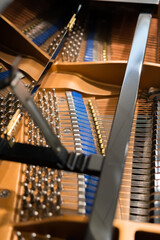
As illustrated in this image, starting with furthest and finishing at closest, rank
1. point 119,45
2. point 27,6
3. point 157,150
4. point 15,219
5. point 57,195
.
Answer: point 119,45 < point 27,6 < point 157,150 < point 57,195 < point 15,219

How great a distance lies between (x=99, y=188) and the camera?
1303mm

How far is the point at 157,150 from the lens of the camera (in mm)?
2059

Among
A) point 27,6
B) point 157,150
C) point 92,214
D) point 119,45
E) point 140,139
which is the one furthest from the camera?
point 119,45

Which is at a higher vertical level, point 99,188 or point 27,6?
point 27,6

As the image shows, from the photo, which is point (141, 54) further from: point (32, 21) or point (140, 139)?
point (32, 21)

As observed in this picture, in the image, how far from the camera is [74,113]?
7.48 feet

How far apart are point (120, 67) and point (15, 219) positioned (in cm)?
143

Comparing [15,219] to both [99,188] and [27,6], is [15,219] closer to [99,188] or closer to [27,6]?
[99,188]

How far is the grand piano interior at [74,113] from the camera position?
5.05 ft

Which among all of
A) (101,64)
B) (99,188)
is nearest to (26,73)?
(101,64)

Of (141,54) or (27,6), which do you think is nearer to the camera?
(141,54)

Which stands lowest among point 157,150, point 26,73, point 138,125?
point 157,150

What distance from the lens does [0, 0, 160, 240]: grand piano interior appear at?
5.05 feet

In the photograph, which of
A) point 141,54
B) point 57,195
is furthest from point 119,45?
point 57,195
